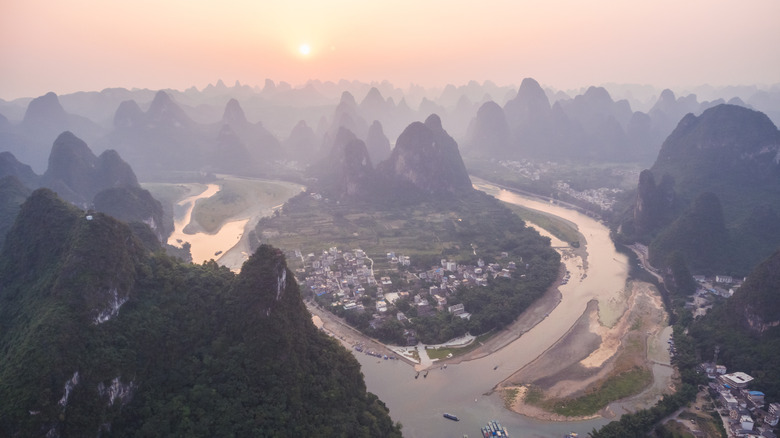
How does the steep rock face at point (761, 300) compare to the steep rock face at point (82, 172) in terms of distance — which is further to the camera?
the steep rock face at point (82, 172)

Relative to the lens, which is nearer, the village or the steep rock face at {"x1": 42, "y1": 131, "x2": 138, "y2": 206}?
the village

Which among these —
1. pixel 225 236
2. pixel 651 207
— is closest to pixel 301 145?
pixel 225 236

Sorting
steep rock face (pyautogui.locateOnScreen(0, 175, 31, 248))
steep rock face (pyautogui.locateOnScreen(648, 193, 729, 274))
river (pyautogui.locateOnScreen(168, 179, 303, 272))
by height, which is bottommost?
river (pyautogui.locateOnScreen(168, 179, 303, 272))

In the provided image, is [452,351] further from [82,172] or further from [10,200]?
[82,172]

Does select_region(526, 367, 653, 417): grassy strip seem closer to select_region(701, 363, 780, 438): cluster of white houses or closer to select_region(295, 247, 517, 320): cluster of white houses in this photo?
select_region(701, 363, 780, 438): cluster of white houses

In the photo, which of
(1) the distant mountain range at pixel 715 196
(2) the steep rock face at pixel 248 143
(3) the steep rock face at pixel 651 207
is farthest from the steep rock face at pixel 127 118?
(3) the steep rock face at pixel 651 207

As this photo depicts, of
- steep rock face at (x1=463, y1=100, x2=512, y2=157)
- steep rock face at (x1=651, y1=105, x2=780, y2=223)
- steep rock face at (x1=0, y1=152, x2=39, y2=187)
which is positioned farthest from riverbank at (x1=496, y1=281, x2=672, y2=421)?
steep rock face at (x1=463, y1=100, x2=512, y2=157)

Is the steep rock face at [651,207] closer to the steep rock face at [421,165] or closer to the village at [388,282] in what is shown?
the village at [388,282]

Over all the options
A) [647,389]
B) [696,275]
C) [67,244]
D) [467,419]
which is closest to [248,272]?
[67,244]
